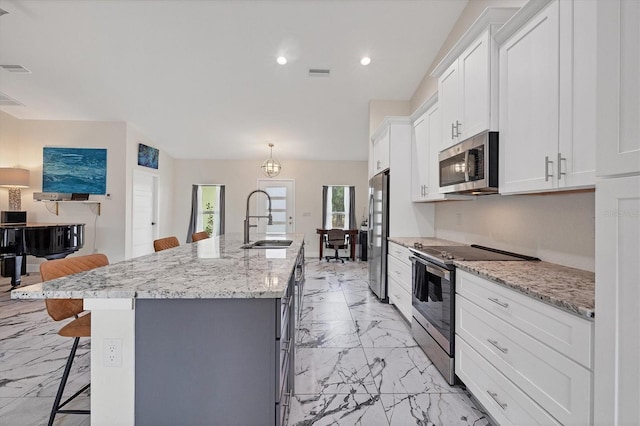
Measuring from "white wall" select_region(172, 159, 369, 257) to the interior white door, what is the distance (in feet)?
3.25

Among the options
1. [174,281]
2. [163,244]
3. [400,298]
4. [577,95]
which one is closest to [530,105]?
[577,95]

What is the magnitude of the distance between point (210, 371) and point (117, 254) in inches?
226

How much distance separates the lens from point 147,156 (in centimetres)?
634

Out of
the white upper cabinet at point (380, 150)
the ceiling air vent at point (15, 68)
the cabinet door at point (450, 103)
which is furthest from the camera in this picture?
the ceiling air vent at point (15, 68)

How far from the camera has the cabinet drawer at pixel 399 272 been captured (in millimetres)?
3039

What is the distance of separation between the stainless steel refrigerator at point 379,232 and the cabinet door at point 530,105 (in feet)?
6.33

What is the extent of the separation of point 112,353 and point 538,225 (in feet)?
8.13

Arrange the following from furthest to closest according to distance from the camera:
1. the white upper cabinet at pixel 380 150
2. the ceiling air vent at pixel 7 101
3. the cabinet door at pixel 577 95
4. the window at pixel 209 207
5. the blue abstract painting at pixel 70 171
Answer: the window at pixel 209 207, the blue abstract painting at pixel 70 171, the ceiling air vent at pixel 7 101, the white upper cabinet at pixel 380 150, the cabinet door at pixel 577 95

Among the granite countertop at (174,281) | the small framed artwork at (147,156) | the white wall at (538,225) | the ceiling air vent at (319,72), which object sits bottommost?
the granite countertop at (174,281)

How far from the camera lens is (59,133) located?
5.61 m

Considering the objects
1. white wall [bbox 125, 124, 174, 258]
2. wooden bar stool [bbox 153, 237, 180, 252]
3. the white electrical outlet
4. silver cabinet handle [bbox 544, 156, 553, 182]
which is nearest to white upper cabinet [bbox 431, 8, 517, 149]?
silver cabinet handle [bbox 544, 156, 553, 182]

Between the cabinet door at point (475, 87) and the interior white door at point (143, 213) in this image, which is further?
the interior white door at point (143, 213)

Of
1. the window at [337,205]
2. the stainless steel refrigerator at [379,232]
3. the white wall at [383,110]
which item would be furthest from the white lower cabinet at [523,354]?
the window at [337,205]

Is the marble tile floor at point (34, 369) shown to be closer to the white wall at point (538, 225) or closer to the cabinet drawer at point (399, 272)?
the cabinet drawer at point (399, 272)
